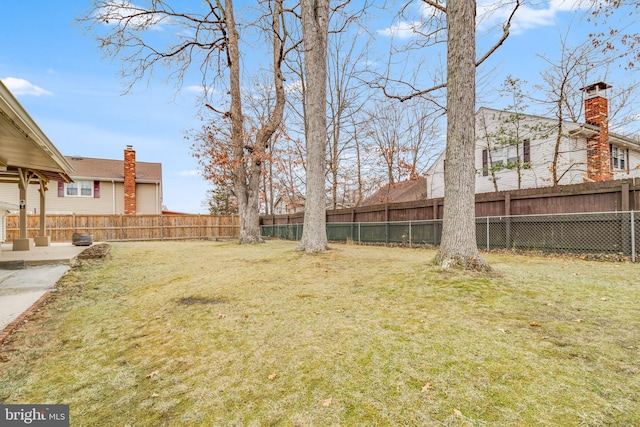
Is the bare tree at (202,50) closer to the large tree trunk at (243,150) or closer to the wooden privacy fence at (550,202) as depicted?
the large tree trunk at (243,150)

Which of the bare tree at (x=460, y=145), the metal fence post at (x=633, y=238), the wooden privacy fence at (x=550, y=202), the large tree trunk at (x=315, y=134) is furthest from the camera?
the large tree trunk at (x=315, y=134)

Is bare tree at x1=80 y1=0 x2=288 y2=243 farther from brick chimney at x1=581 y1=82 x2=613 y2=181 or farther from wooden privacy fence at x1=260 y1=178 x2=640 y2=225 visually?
brick chimney at x1=581 y1=82 x2=613 y2=181

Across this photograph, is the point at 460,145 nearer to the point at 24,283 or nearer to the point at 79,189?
the point at 24,283

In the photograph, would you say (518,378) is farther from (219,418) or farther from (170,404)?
(170,404)

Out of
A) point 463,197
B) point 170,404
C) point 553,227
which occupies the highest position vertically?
point 463,197

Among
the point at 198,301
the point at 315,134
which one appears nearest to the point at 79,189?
the point at 315,134

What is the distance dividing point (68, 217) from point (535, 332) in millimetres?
21613

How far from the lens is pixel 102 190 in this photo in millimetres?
21047

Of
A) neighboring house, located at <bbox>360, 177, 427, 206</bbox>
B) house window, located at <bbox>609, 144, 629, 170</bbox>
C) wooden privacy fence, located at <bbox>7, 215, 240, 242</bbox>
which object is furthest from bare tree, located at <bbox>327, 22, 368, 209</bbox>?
house window, located at <bbox>609, 144, 629, 170</bbox>

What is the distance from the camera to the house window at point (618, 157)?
14.7m

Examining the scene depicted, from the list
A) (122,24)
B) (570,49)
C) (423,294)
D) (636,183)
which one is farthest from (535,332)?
(122,24)

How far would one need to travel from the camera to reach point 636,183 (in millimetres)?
6539

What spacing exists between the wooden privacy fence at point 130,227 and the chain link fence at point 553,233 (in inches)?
562

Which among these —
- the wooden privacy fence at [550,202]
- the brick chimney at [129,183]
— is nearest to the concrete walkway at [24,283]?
the wooden privacy fence at [550,202]
